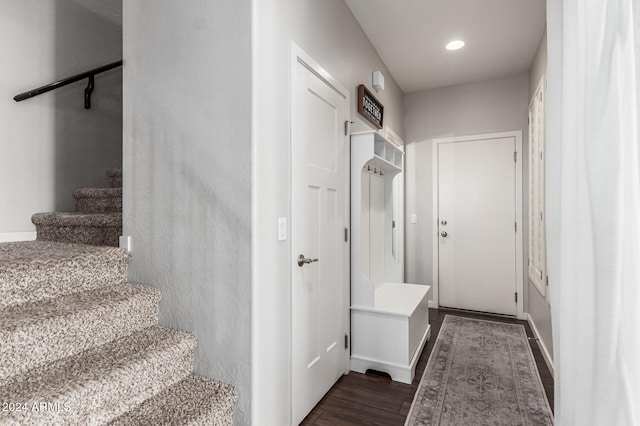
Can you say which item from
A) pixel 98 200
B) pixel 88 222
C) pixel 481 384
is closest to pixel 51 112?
pixel 98 200

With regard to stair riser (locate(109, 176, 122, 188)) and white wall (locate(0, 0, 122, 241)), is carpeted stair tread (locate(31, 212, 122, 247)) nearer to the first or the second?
white wall (locate(0, 0, 122, 241))

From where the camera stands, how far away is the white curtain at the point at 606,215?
35.8 inches

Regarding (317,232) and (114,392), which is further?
(317,232)

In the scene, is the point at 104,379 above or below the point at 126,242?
below

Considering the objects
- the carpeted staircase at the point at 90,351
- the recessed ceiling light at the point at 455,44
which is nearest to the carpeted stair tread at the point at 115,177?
the carpeted staircase at the point at 90,351

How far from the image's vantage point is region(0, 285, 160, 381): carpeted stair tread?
4.10 ft

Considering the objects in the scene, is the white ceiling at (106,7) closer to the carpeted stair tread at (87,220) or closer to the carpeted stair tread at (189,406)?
the carpeted stair tread at (87,220)

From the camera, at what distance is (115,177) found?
9.55 ft

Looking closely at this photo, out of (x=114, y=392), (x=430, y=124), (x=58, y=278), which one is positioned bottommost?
(x=114, y=392)

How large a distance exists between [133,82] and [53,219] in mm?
1164

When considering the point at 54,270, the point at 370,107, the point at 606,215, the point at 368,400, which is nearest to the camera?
the point at 606,215

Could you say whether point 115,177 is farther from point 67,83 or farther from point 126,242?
point 126,242

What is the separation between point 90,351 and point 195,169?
0.91m

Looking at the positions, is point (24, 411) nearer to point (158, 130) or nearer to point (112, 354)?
point (112, 354)
